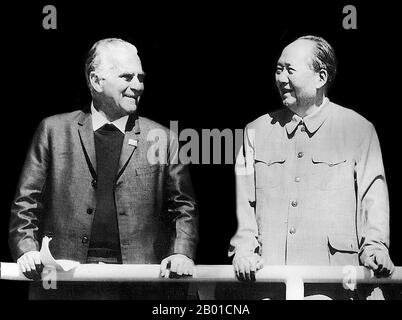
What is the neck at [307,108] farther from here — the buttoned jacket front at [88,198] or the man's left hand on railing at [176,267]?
the man's left hand on railing at [176,267]

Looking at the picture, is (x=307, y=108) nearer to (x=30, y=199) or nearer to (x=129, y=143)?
(x=129, y=143)

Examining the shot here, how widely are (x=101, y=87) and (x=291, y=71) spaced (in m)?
0.92

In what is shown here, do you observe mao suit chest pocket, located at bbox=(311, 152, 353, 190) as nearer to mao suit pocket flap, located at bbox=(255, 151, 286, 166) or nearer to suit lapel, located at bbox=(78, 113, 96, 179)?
mao suit pocket flap, located at bbox=(255, 151, 286, 166)

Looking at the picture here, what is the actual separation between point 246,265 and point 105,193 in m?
0.76

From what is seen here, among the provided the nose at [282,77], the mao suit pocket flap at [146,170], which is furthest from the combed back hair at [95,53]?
the nose at [282,77]

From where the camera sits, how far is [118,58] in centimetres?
552

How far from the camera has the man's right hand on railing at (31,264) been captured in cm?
533

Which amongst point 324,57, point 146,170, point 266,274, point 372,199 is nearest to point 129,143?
point 146,170

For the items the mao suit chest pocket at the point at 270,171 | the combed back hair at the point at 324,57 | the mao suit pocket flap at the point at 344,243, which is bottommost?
the mao suit pocket flap at the point at 344,243

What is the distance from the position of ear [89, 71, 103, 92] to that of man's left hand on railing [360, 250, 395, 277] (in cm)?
150

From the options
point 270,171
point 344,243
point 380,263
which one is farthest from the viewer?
point 270,171

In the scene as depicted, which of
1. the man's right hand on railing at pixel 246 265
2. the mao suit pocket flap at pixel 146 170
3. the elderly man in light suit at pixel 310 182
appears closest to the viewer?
the man's right hand on railing at pixel 246 265

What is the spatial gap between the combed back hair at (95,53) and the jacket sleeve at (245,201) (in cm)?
75

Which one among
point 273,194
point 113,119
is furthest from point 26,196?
point 273,194
